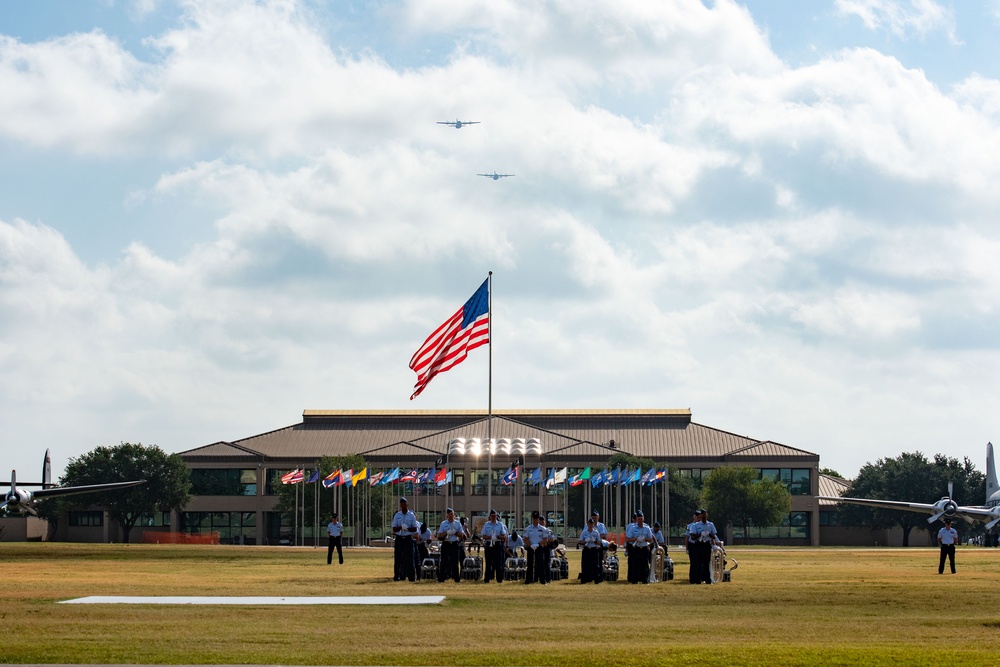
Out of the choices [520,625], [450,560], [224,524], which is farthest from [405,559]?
[224,524]

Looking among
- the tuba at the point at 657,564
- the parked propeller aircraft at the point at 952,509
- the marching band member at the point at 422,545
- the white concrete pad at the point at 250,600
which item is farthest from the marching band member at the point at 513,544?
the parked propeller aircraft at the point at 952,509

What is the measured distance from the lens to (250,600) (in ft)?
91.6

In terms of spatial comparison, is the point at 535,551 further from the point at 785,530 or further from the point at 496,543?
the point at 785,530

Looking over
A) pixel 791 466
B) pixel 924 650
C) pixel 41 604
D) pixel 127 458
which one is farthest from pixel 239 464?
pixel 924 650

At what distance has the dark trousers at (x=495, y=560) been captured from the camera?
3631 cm

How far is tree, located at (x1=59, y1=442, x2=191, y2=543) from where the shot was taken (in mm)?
130125

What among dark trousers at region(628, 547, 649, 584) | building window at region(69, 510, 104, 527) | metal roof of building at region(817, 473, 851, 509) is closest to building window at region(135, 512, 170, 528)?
building window at region(69, 510, 104, 527)

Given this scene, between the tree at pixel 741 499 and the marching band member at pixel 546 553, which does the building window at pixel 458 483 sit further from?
the marching band member at pixel 546 553

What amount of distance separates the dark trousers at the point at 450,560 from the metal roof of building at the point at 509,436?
100420 mm

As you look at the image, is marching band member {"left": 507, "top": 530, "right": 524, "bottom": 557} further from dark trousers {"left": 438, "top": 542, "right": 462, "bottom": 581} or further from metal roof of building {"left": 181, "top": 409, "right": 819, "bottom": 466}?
metal roof of building {"left": 181, "top": 409, "right": 819, "bottom": 466}

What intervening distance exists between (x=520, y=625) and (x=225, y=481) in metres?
122

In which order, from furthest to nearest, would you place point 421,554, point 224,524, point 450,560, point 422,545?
point 224,524 < point 421,554 < point 422,545 < point 450,560

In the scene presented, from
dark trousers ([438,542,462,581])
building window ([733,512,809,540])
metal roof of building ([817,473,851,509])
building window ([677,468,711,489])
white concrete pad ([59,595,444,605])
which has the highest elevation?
building window ([677,468,711,489])

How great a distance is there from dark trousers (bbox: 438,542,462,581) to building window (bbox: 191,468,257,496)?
108 m
